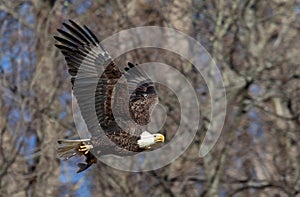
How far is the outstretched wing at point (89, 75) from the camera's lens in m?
11.3

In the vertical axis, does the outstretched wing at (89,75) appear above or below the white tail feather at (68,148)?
above

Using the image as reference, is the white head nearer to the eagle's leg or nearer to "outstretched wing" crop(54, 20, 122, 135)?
"outstretched wing" crop(54, 20, 122, 135)

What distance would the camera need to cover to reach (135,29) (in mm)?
17703

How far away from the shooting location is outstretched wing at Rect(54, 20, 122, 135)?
11.3 m

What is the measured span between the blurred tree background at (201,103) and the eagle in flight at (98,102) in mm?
4876

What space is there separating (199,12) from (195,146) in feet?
7.00

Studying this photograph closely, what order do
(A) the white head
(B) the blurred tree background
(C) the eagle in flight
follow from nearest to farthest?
1. (A) the white head
2. (C) the eagle in flight
3. (B) the blurred tree background

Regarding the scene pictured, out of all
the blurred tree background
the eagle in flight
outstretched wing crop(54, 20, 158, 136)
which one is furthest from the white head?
the blurred tree background

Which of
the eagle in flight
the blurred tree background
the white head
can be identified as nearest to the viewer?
the white head

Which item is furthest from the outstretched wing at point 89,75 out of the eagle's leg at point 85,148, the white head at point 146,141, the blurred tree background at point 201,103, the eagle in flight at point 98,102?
the blurred tree background at point 201,103

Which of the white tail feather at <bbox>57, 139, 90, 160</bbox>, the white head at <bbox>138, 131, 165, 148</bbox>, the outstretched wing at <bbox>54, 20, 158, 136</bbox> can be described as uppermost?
the outstretched wing at <bbox>54, 20, 158, 136</bbox>

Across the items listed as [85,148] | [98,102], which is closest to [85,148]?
[85,148]

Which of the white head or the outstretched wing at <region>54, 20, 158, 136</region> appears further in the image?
the outstretched wing at <region>54, 20, 158, 136</region>

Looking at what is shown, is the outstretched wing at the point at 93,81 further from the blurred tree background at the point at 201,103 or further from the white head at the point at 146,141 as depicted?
the blurred tree background at the point at 201,103
